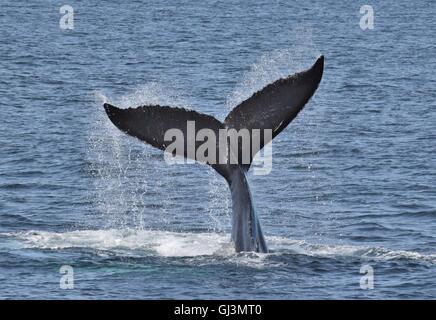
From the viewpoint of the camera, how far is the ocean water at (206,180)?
693 inches

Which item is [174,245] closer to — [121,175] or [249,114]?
[249,114]

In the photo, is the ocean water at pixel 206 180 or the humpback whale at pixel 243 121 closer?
the humpback whale at pixel 243 121

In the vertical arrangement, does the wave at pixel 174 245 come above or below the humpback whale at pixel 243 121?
below

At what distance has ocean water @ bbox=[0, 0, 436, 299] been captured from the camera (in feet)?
57.7

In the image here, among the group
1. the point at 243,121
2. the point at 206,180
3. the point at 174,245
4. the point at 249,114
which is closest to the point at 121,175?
the point at 206,180

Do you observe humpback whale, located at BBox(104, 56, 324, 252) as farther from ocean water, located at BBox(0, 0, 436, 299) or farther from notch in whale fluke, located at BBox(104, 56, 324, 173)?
ocean water, located at BBox(0, 0, 436, 299)

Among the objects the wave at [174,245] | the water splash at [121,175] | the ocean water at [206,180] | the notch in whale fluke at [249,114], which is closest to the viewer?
the notch in whale fluke at [249,114]

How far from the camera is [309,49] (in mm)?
48938

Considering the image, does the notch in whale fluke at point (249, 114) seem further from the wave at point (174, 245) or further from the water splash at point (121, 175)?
the wave at point (174, 245)

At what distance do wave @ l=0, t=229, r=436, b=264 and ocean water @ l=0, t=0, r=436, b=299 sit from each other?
1.9 inches

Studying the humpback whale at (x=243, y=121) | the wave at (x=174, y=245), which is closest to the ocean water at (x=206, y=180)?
the wave at (x=174, y=245)

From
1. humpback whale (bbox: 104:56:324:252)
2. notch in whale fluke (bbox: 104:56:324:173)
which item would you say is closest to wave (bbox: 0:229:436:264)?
humpback whale (bbox: 104:56:324:252)

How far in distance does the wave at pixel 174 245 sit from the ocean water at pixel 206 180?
47 millimetres

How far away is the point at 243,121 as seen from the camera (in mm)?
17703
